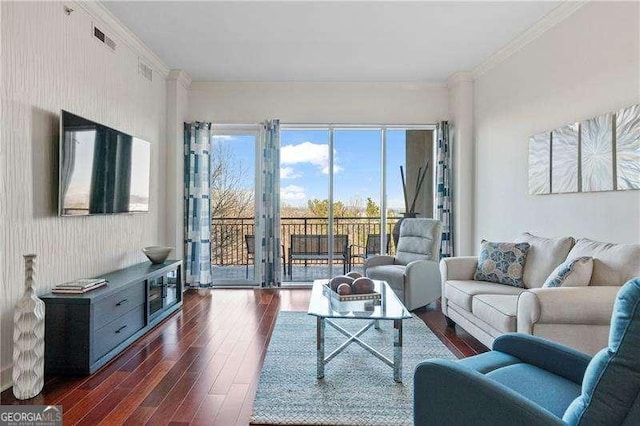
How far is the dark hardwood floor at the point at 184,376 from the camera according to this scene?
211 centimetres

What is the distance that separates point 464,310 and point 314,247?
268cm

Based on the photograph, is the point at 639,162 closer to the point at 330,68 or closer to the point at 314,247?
the point at 330,68

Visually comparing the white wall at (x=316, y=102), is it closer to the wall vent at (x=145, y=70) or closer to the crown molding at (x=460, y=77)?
the crown molding at (x=460, y=77)

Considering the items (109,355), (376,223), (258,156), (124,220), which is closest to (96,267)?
(124,220)

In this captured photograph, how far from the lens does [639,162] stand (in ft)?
8.42

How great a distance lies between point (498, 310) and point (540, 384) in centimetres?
115

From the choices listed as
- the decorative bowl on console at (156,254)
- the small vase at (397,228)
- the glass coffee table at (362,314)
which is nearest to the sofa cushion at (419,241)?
the small vase at (397,228)

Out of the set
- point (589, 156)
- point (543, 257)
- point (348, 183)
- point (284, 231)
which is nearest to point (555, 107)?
point (589, 156)

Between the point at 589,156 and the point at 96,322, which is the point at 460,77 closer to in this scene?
the point at 589,156

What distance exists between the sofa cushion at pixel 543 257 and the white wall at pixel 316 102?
2.61 meters

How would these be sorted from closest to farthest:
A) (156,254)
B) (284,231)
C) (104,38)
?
(104,38) < (156,254) < (284,231)

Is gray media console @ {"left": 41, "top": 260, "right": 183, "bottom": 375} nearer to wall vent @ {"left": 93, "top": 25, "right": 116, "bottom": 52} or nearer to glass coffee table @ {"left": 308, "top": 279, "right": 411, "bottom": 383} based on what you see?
glass coffee table @ {"left": 308, "top": 279, "right": 411, "bottom": 383}

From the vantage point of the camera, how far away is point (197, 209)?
5.09 metres

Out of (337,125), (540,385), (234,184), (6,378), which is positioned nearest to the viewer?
(540,385)
